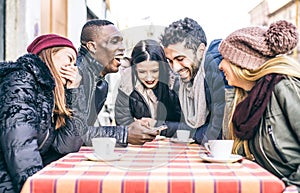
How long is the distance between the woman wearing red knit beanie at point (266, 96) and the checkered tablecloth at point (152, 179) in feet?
0.73

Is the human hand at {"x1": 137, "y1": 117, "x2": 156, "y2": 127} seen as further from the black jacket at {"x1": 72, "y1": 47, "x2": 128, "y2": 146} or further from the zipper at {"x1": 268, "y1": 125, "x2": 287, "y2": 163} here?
the zipper at {"x1": 268, "y1": 125, "x2": 287, "y2": 163}

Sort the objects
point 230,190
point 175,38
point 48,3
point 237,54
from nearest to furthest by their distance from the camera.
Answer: point 230,190
point 237,54
point 175,38
point 48,3

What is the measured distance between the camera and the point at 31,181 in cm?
137

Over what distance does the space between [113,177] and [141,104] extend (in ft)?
4.35

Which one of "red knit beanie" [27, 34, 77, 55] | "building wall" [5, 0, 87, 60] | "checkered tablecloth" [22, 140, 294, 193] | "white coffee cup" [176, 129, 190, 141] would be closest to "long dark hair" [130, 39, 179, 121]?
"white coffee cup" [176, 129, 190, 141]

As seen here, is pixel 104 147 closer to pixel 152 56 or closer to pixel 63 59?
pixel 63 59

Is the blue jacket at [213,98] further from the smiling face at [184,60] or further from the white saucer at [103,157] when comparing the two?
the white saucer at [103,157]

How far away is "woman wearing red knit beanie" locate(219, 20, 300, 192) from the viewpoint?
5.63 feet

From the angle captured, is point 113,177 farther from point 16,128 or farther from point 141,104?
point 141,104

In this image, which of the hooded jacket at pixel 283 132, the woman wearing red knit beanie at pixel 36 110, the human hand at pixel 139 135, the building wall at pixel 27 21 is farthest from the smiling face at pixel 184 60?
the building wall at pixel 27 21

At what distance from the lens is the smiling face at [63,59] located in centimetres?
197

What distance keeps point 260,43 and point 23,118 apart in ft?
3.56

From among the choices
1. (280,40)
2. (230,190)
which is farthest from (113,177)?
(280,40)

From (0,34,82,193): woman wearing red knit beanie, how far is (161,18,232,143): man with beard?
639 millimetres
